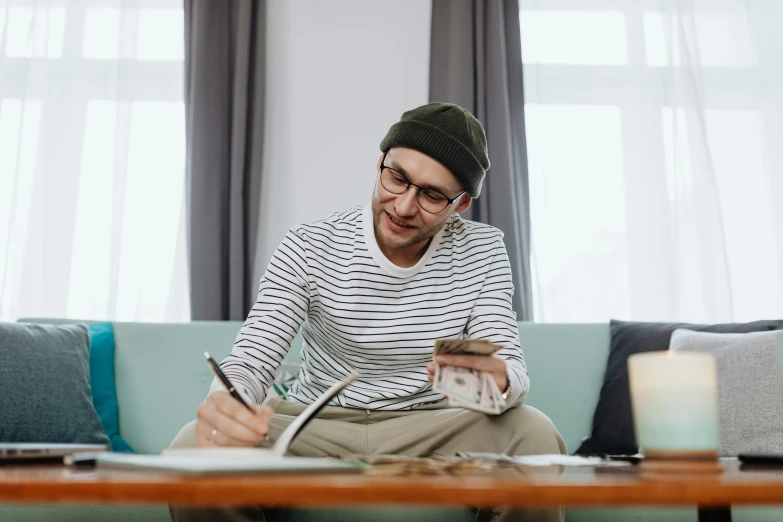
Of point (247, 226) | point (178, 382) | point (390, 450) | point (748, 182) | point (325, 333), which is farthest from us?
point (748, 182)

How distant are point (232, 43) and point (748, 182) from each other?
7.32 ft

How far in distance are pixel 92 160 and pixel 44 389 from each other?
136cm

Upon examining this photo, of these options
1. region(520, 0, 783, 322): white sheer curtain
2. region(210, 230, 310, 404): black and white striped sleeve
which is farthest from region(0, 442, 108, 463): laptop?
region(520, 0, 783, 322): white sheer curtain

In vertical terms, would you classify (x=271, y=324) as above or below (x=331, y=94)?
below

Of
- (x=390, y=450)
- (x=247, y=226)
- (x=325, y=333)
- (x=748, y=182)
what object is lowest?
(x=390, y=450)

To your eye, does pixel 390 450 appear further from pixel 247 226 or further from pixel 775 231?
pixel 775 231

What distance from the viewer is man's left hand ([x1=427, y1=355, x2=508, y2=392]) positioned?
47.3 inches

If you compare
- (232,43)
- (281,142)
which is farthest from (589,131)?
(232,43)

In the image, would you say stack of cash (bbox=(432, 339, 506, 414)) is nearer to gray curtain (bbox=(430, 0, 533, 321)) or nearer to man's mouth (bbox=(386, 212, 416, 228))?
man's mouth (bbox=(386, 212, 416, 228))

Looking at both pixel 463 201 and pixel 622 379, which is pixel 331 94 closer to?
pixel 463 201

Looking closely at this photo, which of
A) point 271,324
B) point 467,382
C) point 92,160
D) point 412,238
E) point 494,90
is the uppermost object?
point 494,90

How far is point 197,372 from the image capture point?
7.45 ft

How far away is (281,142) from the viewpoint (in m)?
3.05

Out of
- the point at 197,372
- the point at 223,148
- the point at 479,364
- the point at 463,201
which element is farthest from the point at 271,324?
the point at 223,148
